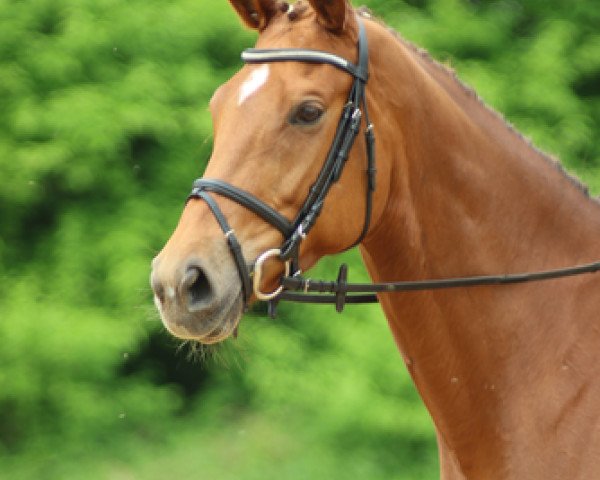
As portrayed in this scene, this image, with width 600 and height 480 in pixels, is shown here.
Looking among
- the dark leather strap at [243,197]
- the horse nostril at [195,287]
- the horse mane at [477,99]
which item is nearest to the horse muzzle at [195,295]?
the horse nostril at [195,287]

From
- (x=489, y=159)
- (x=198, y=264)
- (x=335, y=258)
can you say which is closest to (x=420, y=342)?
(x=489, y=159)

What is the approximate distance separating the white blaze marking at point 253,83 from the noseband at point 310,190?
47 millimetres

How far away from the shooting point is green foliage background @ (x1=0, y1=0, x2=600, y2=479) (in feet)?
22.6

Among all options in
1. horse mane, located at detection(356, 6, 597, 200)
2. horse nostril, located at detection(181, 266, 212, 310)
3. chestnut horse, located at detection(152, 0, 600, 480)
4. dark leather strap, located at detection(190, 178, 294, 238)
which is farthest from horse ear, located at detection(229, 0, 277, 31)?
horse nostril, located at detection(181, 266, 212, 310)

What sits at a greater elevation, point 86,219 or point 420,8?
point 420,8

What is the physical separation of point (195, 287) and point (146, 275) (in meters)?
3.84

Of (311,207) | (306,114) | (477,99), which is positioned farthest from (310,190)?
(477,99)

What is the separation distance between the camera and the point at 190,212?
3.17 m

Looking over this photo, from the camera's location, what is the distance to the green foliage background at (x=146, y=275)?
6898mm

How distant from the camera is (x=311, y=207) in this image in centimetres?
326

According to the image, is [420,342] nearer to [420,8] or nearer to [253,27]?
[253,27]

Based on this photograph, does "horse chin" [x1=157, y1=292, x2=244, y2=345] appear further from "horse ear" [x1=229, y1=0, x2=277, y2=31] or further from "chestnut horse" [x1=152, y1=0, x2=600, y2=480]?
"horse ear" [x1=229, y1=0, x2=277, y2=31]

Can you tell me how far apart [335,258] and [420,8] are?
2.07 metres

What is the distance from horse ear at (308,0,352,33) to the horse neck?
126 mm
